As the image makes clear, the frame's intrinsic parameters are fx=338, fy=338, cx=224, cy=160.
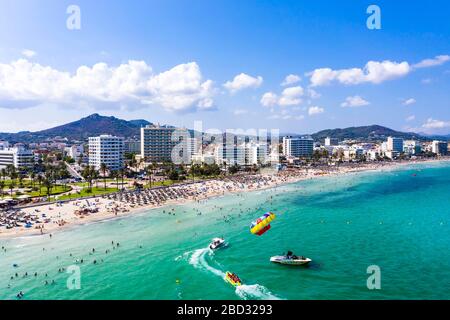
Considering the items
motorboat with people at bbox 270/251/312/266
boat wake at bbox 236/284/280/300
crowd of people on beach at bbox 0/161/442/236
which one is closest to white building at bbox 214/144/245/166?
crowd of people on beach at bbox 0/161/442/236

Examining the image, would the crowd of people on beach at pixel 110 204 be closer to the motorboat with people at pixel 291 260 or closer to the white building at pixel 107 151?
the motorboat with people at pixel 291 260

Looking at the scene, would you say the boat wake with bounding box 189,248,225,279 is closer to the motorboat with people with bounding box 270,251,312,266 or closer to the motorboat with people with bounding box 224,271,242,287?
the motorboat with people with bounding box 224,271,242,287

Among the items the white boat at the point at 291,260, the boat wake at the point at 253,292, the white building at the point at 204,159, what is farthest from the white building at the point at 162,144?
the boat wake at the point at 253,292

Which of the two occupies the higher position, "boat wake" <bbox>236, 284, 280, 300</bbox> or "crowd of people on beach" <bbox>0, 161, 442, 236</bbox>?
"crowd of people on beach" <bbox>0, 161, 442, 236</bbox>

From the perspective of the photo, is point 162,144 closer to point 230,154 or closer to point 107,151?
point 230,154

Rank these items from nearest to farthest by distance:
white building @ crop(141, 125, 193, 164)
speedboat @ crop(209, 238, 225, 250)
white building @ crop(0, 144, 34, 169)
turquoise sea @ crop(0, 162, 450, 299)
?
turquoise sea @ crop(0, 162, 450, 299), speedboat @ crop(209, 238, 225, 250), white building @ crop(0, 144, 34, 169), white building @ crop(141, 125, 193, 164)
